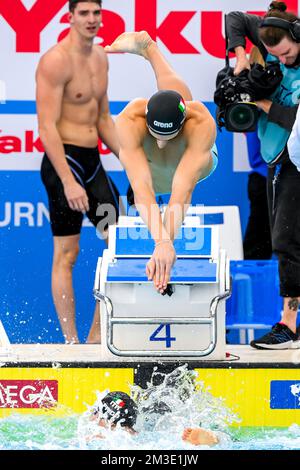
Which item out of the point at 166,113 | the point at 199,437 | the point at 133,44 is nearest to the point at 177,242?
the point at 166,113

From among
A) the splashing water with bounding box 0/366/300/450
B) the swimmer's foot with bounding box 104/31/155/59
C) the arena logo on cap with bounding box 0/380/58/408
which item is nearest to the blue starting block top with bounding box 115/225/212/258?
the splashing water with bounding box 0/366/300/450

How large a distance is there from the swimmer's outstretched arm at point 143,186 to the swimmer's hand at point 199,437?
66 cm

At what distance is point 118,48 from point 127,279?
1.70 m

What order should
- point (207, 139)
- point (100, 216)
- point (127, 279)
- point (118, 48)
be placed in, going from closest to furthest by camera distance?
point (127, 279) → point (207, 139) → point (118, 48) → point (100, 216)

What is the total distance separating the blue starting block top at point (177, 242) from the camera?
6.15 m

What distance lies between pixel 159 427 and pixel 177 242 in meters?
0.96

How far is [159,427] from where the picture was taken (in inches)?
225

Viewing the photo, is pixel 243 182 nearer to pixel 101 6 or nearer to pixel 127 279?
pixel 101 6

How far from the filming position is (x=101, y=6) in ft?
25.4

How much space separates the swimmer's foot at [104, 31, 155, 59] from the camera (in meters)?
7.04

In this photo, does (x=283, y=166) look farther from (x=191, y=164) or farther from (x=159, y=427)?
(x=159, y=427)

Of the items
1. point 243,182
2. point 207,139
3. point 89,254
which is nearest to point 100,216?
point 89,254

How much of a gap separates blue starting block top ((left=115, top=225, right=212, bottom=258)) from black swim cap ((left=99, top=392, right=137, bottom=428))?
0.79m

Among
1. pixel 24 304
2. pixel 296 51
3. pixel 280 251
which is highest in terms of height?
pixel 296 51
